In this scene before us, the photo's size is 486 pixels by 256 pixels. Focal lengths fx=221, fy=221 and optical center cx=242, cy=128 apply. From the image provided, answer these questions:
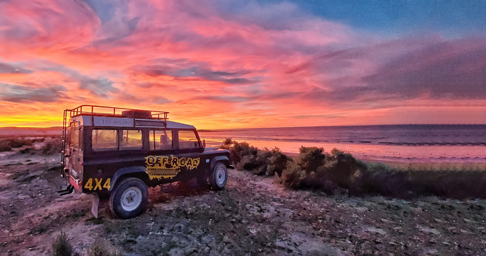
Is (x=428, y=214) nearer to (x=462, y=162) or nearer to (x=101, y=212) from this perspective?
(x=462, y=162)

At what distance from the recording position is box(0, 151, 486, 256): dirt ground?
4.96 meters

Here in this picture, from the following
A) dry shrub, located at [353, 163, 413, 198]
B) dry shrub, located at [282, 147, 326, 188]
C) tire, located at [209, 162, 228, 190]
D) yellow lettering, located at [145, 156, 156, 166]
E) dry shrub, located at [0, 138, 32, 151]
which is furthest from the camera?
dry shrub, located at [0, 138, 32, 151]

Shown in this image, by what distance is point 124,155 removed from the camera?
21.1ft

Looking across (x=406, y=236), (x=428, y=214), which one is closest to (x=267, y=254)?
(x=406, y=236)

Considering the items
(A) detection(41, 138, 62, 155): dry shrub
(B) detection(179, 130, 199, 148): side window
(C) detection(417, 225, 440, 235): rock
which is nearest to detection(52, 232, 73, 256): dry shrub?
(B) detection(179, 130, 199, 148): side window

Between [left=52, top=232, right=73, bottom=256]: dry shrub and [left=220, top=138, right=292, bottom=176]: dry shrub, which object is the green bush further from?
[left=52, top=232, right=73, bottom=256]: dry shrub

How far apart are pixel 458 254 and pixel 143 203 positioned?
26.0 feet

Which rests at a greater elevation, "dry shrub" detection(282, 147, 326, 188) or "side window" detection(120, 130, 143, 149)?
"side window" detection(120, 130, 143, 149)

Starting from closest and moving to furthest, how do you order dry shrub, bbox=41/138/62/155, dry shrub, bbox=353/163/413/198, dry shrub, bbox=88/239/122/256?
dry shrub, bbox=88/239/122/256 < dry shrub, bbox=353/163/413/198 < dry shrub, bbox=41/138/62/155

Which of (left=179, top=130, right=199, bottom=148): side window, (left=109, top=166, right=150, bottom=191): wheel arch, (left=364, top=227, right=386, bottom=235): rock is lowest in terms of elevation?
(left=364, top=227, right=386, bottom=235): rock

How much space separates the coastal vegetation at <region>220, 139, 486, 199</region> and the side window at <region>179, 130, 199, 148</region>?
4.78 metres

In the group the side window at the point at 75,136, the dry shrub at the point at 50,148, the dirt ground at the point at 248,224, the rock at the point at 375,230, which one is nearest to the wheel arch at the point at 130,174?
the dirt ground at the point at 248,224

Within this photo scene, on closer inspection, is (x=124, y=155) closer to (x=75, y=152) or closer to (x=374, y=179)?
(x=75, y=152)

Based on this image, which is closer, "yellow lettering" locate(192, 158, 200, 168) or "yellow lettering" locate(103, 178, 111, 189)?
"yellow lettering" locate(103, 178, 111, 189)
